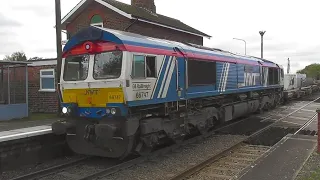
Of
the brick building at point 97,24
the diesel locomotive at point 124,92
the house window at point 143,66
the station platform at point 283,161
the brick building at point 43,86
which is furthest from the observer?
the brick building at point 97,24

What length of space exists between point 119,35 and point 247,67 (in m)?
9.13

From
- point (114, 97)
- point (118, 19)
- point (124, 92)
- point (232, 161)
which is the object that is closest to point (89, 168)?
point (114, 97)

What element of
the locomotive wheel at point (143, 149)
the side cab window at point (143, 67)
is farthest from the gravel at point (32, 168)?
the side cab window at point (143, 67)

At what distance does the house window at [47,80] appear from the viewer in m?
17.4

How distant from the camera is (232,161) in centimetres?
905

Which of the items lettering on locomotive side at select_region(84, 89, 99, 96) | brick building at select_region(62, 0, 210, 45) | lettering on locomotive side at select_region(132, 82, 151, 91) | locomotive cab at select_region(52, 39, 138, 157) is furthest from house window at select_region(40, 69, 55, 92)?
lettering on locomotive side at select_region(132, 82, 151, 91)

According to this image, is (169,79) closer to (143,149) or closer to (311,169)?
(143,149)

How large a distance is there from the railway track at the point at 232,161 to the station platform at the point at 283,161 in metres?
0.23

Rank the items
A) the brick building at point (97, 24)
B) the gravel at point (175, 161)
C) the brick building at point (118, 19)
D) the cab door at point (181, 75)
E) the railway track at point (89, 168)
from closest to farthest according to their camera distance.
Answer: the railway track at point (89, 168) → the gravel at point (175, 161) → the cab door at point (181, 75) → the brick building at point (97, 24) → the brick building at point (118, 19)

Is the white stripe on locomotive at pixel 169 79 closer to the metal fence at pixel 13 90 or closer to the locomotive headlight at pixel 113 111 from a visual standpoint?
the locomotive headlight at pixel 113 111

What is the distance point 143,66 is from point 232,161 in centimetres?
334

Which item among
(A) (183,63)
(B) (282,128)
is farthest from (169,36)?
(A) (183,63)

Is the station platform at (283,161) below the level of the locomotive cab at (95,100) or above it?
below

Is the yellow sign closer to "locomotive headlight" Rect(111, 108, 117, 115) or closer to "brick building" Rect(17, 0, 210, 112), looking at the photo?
"locomotive headlight" Rect(111, 108, 117, 115)
